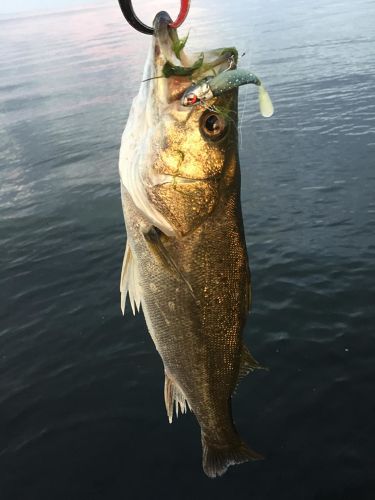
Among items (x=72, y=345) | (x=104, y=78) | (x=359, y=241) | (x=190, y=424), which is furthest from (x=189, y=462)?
(x=104, y=78)

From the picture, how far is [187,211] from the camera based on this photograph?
295 centimetres

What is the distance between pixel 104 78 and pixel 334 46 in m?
20.7

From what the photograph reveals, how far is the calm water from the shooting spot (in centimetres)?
646

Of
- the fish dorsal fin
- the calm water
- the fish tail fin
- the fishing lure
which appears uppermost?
the fishing lure

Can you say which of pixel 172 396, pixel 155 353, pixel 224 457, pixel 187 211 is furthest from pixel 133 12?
pixel 155 353

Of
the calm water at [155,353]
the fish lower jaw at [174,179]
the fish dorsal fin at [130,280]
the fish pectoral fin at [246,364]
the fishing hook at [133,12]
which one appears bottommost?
the calm water at [155,353]

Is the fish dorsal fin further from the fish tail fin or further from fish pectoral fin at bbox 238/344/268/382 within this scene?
the fish tail fin

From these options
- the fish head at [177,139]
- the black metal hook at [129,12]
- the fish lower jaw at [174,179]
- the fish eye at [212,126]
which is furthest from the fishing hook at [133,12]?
the fish lower jaw at [174,179]

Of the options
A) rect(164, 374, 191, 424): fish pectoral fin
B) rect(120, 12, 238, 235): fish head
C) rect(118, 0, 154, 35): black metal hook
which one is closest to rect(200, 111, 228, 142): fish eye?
rect(120, 12, 238, 235): fish head

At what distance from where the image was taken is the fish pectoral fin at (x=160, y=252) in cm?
298

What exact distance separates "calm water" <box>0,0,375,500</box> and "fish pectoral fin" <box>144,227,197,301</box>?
2.52 metres

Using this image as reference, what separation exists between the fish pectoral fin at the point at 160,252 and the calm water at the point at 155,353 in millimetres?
2522

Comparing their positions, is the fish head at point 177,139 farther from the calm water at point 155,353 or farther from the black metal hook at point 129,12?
the calm water at point 155,353

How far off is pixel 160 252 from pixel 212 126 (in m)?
0.89
